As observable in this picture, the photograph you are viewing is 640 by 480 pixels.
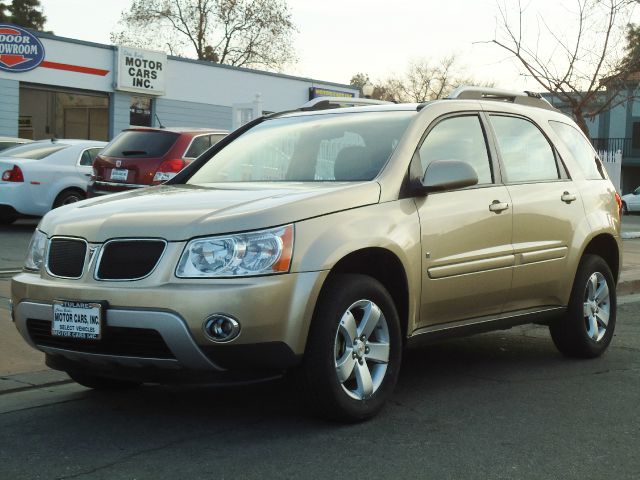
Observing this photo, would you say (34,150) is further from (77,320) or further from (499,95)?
(77,320)

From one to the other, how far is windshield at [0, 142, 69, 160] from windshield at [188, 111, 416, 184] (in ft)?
32.9

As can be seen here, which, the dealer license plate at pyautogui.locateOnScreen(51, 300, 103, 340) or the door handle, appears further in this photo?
the door handle

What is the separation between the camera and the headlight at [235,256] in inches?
177

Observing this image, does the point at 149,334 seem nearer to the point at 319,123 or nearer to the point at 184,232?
the point at 184,232

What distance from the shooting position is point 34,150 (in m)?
15.9

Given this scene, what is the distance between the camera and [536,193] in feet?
20.7

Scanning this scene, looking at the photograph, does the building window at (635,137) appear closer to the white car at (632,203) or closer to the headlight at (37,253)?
the white car at (632,203)

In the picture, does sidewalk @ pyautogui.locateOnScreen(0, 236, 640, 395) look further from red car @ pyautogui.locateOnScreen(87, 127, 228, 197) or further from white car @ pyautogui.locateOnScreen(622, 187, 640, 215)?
white car @ pyautogui.locateOnScreen(622, 187, 640, 215)

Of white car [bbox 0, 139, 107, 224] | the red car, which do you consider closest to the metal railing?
white car [bbox 0, 139, 107, 224]

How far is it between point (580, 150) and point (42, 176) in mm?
10252

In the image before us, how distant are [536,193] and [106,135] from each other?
83.2 ft

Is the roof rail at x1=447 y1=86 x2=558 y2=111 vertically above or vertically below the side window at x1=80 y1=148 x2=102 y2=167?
above

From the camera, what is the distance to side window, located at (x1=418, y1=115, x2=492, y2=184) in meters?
5.71

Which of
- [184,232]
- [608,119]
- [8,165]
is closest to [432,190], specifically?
[184,232]
